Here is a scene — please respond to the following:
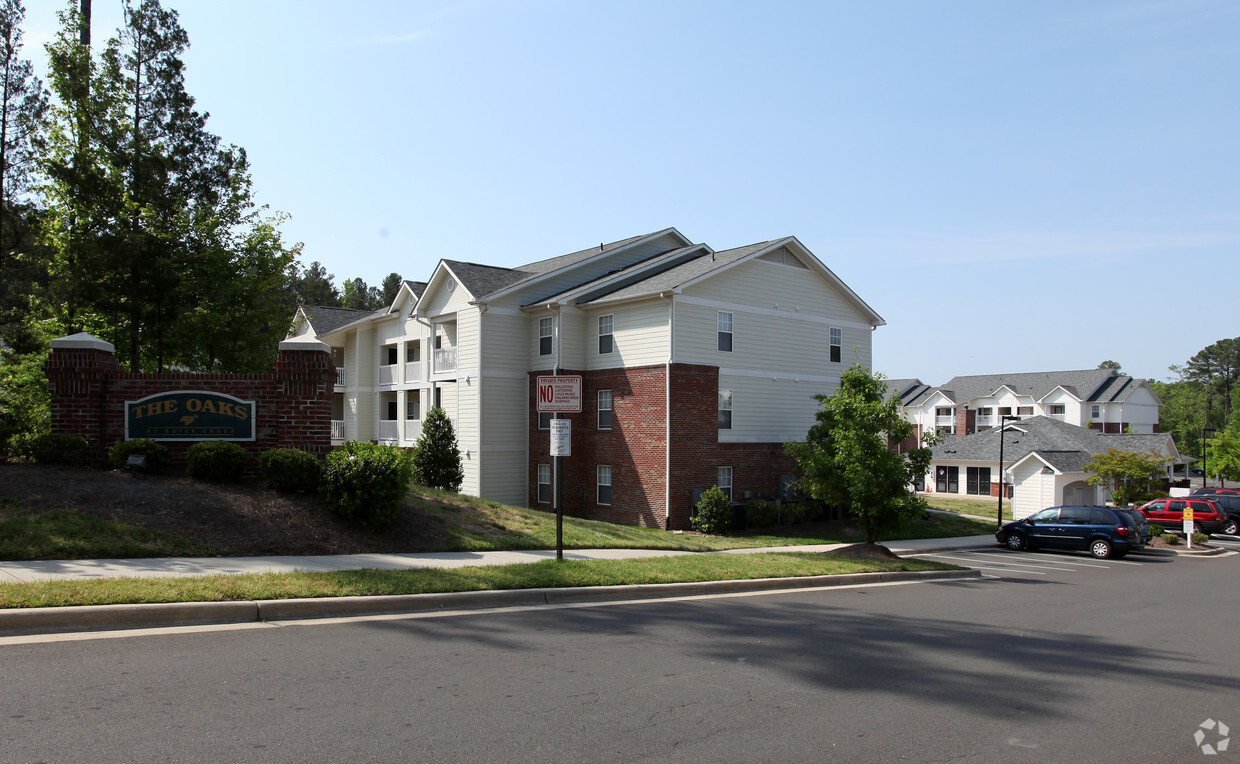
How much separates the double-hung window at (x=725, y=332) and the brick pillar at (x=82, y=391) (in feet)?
59.3

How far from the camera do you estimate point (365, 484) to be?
1291cm

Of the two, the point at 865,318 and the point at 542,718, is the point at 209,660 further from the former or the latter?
the point at 865,318

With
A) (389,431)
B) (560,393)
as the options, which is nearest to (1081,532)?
(560,393)

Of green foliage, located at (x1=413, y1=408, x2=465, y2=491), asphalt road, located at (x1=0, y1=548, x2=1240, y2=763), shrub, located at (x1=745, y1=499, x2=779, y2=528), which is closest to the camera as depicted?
asphalt road, located at (x1=0, y1=548, x2=1240, y2=763)

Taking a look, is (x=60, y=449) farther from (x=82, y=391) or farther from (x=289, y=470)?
(x=289, y=470)

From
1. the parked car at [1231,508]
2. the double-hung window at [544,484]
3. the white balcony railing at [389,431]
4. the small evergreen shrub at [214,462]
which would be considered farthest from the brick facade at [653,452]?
the parked car at [1231,508]

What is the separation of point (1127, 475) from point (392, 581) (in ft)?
116

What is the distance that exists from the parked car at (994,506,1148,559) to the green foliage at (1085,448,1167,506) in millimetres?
9056

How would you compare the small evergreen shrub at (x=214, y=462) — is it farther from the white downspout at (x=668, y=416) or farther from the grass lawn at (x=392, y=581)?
the white downspout at (x=668, y=416)

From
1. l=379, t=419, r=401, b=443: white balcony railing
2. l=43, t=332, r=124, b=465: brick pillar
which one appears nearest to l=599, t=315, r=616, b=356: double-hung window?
l=379, t=419, r=401, b=443: white balcony railing

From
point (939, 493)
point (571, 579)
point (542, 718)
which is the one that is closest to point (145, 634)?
point (542, 718)

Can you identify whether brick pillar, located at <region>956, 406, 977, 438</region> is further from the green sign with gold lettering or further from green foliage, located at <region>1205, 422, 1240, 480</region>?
the green sign with gold lettering

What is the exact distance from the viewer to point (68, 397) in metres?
13.7

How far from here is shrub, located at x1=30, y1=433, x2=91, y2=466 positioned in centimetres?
1334
